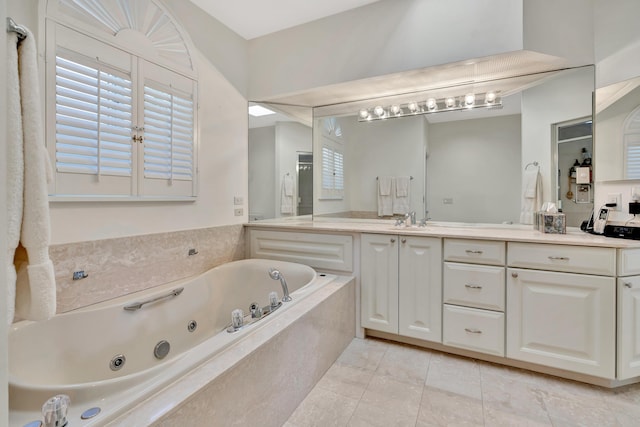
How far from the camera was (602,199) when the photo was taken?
2.06 metres

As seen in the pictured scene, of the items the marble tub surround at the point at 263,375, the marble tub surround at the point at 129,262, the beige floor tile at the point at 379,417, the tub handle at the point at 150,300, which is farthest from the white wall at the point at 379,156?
the tub handle at the point at 150,300

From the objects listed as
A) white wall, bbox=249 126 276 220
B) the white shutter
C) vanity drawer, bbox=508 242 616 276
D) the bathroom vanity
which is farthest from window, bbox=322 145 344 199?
the white shutter

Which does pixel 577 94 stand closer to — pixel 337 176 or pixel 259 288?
pixel 337 176

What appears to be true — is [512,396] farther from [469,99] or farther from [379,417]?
[469,99]

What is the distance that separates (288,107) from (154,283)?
2.07 m

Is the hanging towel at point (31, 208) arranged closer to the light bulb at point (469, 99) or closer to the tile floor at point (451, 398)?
the tile floor at point (451, 398)

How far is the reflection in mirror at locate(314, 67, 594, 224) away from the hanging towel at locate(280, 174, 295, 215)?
0.27 m

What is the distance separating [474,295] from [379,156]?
4.91ft

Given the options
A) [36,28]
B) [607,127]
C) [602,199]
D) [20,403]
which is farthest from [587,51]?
[20,403]

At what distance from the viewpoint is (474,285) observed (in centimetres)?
194

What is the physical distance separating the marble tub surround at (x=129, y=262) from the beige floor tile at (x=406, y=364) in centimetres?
155

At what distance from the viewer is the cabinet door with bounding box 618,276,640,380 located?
5.28ft

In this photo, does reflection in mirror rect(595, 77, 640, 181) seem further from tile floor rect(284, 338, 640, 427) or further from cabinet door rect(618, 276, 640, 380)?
tile floor rect(284, 338, 640, 427)

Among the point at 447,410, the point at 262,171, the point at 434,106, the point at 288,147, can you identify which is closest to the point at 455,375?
the point at 447,410
